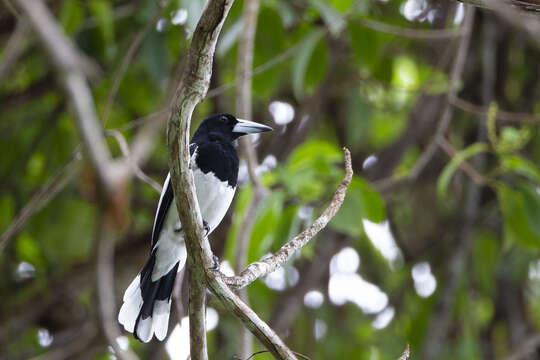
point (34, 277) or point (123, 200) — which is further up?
point (123, 200)

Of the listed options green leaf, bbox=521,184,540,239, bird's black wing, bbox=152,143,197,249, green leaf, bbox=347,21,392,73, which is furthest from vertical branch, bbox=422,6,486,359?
bird's black wing, bbox=152,143,197,249

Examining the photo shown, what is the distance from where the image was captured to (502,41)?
16.3 feet

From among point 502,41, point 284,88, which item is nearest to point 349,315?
point 284,88

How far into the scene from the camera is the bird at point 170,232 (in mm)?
3111

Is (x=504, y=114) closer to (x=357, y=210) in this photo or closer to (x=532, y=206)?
(x=532, y=206)

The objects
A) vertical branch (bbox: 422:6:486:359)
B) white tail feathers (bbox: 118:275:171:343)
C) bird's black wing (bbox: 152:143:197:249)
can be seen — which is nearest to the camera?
white tail feathers (bbox: 118:275:171:343)

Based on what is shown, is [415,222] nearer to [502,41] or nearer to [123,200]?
[502,41]

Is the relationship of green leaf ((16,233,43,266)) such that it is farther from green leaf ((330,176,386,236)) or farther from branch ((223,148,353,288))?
branch ((223,148,353,288))

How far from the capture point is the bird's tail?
3061 millimetres

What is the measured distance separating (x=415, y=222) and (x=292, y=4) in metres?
2.02

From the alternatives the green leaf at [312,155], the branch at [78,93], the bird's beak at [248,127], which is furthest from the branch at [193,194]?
the bird's beak at [248,127]

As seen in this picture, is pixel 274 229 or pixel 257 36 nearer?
pixel 274 229

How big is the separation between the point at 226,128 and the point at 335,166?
4.23 ft

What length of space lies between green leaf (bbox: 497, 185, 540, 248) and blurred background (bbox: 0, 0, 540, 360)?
20 centimetres
